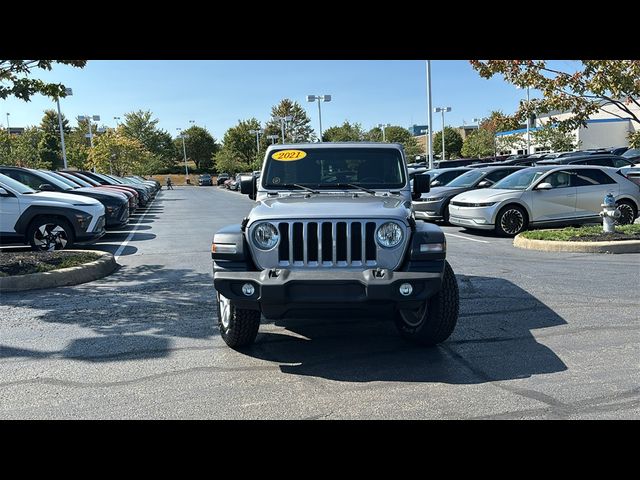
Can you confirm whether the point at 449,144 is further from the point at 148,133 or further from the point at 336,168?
the point at 336,168

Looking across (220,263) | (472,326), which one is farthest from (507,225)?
(220,263)

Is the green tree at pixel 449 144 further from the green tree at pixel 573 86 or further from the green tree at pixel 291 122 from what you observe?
the green tree at pixel 573 86

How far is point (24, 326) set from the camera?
6094mm

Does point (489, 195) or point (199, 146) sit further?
point (199, 146)

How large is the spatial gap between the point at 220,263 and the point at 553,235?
8.13 meters

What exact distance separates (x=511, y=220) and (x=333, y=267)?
9.18 meters

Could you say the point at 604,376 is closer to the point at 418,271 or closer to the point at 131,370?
the point at 418,271

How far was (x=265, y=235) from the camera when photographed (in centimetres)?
465

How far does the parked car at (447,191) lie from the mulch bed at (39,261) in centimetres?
903

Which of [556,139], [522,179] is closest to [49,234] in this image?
[522,179]
